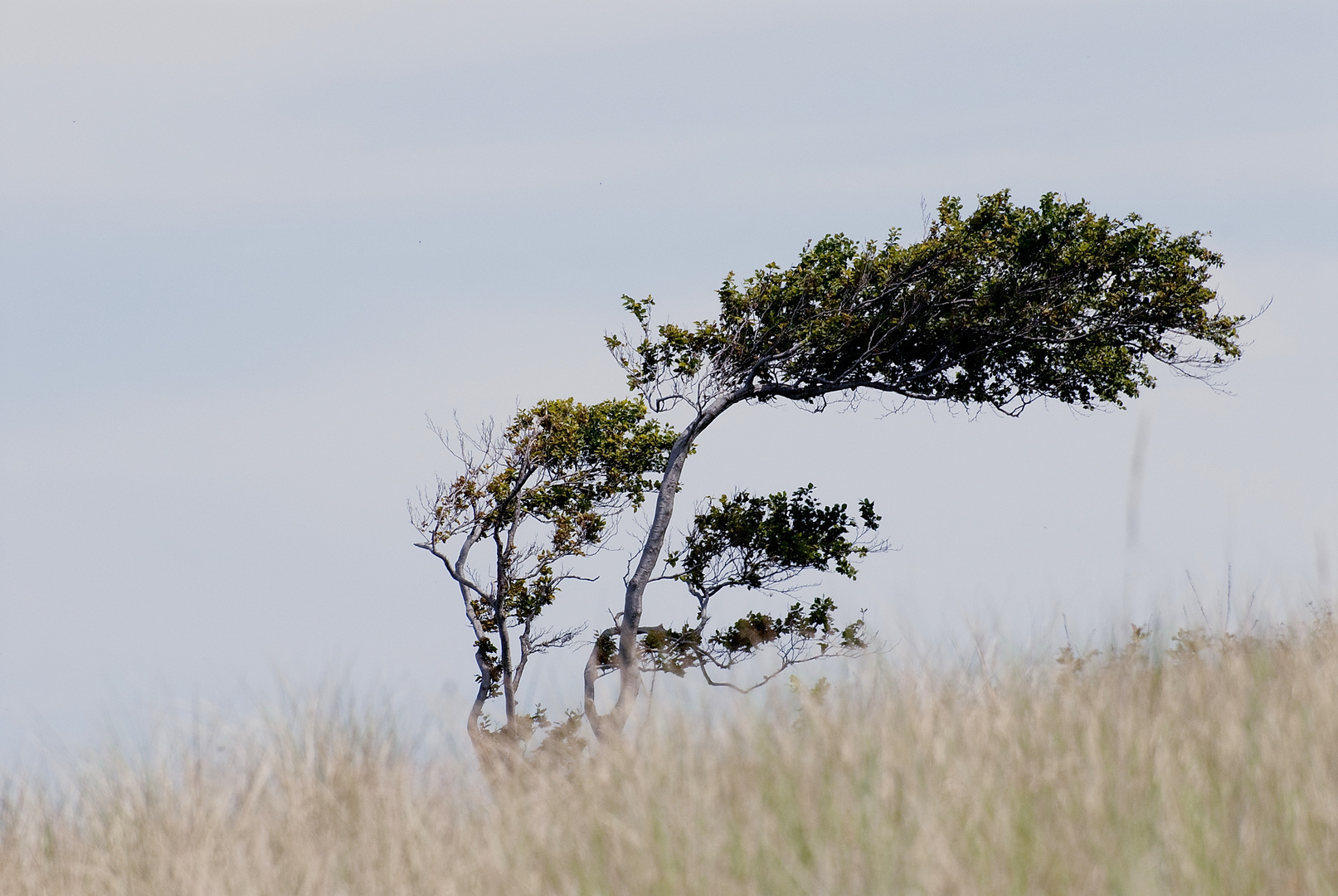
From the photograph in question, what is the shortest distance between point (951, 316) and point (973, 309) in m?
0.32

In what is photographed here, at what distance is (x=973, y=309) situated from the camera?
1684 cm

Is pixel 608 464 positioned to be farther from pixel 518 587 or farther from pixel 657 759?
pixel 657 759

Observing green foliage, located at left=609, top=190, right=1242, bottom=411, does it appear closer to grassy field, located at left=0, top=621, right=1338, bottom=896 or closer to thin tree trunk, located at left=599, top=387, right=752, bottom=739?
thin tree trunk, located at left=599, top=387, right=752, bottom=739

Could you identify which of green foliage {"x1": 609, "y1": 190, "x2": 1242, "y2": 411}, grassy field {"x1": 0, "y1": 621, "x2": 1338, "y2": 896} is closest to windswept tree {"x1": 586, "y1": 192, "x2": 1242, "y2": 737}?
green foliage {"x1": 609, "y1": 190, "x2": 1242, "y2": 411}

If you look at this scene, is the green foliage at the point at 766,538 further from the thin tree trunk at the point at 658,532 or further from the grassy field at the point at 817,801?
the grassy field at the point at 817,801

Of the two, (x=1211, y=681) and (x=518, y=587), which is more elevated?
(x=518, y=587)

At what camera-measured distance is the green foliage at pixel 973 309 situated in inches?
655

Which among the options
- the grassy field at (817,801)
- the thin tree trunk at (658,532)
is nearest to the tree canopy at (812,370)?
the thin tree trunk at (658,532)

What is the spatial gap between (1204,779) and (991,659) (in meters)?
1.67

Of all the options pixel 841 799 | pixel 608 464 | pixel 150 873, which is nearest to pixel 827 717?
pixel 841 799

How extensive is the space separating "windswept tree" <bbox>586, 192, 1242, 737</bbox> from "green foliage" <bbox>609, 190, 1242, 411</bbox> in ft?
0.07

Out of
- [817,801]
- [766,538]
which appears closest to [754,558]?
[766,538]

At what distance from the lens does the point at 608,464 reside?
1842 centimetres

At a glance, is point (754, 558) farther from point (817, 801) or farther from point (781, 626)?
point (817, 801)
